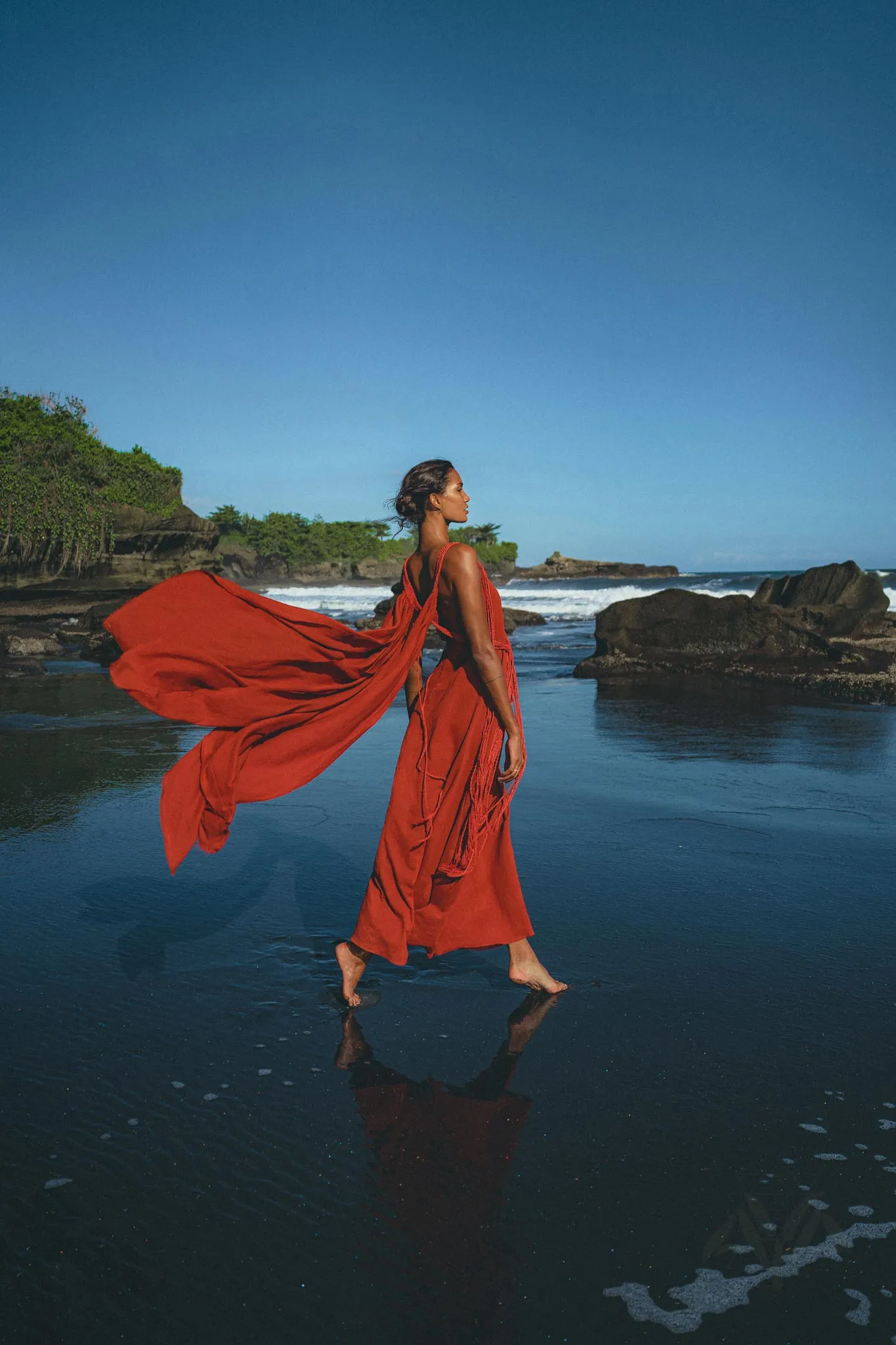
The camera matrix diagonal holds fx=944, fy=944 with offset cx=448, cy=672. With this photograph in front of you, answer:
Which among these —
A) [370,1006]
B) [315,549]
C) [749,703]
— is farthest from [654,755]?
[315,549]

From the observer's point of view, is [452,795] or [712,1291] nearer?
[712,1291]

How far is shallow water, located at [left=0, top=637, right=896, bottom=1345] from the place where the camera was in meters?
1.82

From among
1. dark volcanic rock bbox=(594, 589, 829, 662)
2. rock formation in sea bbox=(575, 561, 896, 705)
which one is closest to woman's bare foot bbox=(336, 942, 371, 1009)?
rock formation in sea bbox=(575, 561, 896, 705)

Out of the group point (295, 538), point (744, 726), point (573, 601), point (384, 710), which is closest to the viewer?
point (384, 710)

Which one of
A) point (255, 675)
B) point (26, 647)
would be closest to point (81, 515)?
point (26, 647)

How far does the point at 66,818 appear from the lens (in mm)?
5676

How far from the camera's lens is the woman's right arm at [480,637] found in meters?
3.21

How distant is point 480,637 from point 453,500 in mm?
536

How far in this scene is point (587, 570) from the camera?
119 metres

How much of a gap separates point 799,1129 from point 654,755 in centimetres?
564

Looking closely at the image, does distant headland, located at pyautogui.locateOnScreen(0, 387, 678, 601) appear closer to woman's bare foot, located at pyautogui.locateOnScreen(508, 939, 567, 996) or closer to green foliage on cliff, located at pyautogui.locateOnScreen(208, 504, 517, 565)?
woman's bare foot, located at pyautogui.locateOnScreen(508, 939, 567, 996)

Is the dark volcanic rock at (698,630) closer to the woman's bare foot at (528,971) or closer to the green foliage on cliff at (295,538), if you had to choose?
the woman's bare foot at (528,971)

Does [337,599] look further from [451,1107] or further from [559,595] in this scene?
[451,1107]

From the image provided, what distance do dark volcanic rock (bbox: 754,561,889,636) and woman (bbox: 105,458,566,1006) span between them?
1208 centimetres
